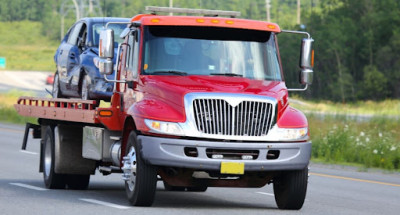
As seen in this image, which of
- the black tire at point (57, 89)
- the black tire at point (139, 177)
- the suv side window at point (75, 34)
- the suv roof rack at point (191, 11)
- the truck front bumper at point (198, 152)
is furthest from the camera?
the black tire at point (57, 89)

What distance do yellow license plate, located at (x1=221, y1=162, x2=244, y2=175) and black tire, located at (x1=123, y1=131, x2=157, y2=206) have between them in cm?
83

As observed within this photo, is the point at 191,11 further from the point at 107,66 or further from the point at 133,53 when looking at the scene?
the point at 107,66

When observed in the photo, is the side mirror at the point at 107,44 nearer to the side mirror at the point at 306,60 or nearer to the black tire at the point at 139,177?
the black tire at the point at 139,177

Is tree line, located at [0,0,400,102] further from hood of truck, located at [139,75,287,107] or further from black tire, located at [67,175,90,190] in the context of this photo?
hood of truck, located at [139,75,287,107]

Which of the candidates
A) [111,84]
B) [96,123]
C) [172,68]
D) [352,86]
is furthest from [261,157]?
[352,86]

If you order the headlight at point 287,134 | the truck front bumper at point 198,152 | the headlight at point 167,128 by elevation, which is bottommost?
the truck front bumper at point 198,152

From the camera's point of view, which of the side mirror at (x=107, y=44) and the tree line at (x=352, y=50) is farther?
the tree line at (x=352, y=50)

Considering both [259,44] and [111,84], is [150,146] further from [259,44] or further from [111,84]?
[111,84]

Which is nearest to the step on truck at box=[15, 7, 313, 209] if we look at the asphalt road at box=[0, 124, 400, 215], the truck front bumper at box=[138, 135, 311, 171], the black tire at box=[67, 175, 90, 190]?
the truck front bumper at box=[138, 135, 311, 171]

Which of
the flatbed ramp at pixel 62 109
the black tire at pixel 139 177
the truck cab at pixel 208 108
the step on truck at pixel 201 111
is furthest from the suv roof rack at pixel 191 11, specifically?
the black tire at pixel 139 177

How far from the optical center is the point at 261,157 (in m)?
12.1

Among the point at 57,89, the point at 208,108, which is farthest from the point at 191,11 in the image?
the point at 57,89

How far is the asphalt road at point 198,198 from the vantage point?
12.5m

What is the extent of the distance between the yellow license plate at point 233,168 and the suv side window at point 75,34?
6473 mm
